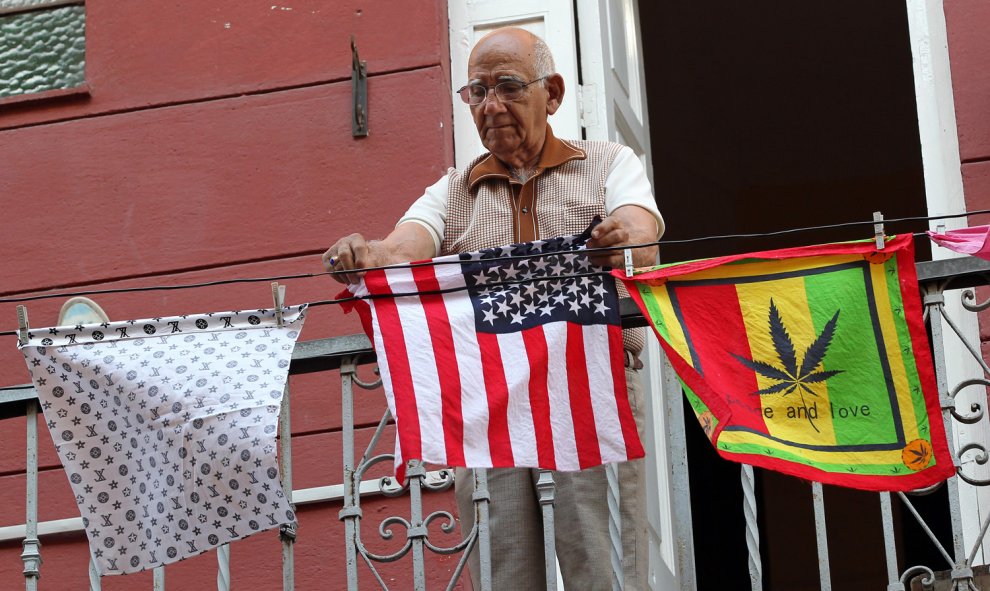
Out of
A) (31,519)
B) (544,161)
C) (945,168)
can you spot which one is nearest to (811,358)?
(544,161)

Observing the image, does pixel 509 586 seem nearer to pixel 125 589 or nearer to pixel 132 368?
pixel 132 368

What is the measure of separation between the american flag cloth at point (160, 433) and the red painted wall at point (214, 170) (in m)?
1.42

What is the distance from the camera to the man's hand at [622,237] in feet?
13.9

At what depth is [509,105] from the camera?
15.1ft

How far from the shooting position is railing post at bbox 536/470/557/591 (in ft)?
13.4

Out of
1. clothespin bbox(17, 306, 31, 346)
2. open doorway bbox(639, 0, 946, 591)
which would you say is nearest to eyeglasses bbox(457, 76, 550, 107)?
clothespin bbox(17, 306, 31, 346)

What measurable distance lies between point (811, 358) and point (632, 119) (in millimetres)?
2384

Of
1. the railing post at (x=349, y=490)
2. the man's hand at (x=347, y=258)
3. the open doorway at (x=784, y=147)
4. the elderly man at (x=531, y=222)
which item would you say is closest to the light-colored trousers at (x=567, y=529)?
the elderly man at (x=531, y=222)

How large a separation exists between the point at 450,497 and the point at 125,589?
3.99 ft

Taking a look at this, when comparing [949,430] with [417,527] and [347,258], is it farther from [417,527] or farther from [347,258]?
[347,258]

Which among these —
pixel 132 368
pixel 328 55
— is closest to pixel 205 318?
pixel 132 368

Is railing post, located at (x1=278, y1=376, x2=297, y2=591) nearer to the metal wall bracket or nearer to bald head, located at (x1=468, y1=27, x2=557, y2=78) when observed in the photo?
bald head, located at (x1=468, y1=27, x2=557, y2=78)

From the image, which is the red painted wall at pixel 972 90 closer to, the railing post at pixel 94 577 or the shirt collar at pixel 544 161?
the shirt collar at pixel 544 161

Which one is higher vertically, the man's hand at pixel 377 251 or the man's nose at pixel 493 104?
the man's nose at pixel 493 104
